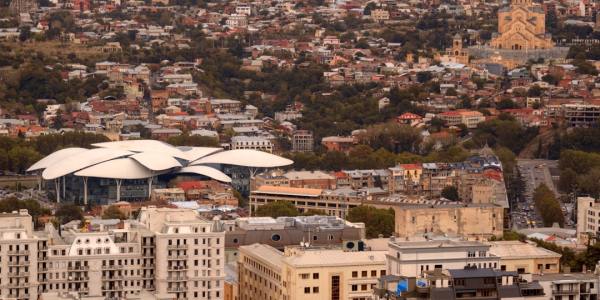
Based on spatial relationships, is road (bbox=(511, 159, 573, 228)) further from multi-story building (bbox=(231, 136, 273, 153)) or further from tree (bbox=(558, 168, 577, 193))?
multi-story building (bbox=(231, 136, 273, 153))

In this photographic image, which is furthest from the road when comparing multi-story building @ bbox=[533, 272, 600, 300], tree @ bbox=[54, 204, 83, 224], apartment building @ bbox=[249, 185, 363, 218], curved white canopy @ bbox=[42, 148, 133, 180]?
multi-story building @ bbox=[533, 272, 600, 300]

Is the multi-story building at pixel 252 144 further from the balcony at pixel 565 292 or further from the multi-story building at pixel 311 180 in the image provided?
the balcony at pixel 565 292

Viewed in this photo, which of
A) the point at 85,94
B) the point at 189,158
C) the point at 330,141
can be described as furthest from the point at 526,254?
the point at 85,94

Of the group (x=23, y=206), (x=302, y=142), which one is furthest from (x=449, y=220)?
(x=302, y=142)

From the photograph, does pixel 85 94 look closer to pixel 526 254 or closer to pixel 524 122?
pixel 524 122

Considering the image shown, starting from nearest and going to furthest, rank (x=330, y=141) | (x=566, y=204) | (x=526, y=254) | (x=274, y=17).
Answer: (x=526, y=254) < (x=566, y=204) < (x=330, y=141) < (x=274, y=17)
